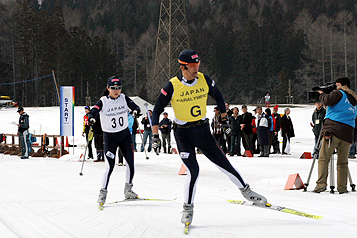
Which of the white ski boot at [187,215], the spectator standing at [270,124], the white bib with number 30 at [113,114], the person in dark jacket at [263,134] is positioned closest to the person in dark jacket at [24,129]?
the person in dark jacket at [263,134]

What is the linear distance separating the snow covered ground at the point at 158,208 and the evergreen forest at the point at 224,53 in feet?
184

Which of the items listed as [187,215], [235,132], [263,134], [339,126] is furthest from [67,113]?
[187,215]

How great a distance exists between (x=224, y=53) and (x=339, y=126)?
3226 inches

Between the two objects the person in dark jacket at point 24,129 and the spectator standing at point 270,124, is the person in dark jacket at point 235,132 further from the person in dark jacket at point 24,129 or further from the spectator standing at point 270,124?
the person in dark jacket at point 24,129

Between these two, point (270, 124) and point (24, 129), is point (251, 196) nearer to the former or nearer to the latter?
point (270, 124)

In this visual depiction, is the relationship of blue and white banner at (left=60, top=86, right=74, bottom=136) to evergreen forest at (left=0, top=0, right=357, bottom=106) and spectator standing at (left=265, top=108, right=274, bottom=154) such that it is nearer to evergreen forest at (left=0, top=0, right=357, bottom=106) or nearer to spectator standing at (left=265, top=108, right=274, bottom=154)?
spectator standing at (left=265, top=108, right=274, bottom=154)

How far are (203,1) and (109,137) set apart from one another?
10810 centimetres

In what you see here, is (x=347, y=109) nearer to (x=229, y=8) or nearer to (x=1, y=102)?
(x=1, y=102)

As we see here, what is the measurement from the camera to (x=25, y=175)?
467 inches

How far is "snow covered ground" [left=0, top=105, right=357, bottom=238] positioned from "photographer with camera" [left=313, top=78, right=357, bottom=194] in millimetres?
486

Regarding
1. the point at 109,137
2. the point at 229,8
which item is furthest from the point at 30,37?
the point at 109,137

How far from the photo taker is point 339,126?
7.86 m

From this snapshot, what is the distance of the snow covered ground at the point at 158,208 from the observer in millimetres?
5328

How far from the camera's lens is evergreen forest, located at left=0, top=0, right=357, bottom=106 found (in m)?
75.8
